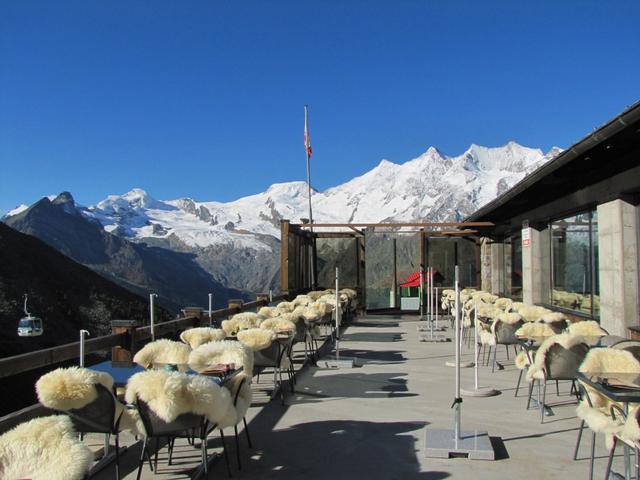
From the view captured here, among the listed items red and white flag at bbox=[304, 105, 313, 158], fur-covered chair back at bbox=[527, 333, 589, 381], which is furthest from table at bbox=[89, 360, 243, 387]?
red and white flag at bbox=[304, 105, 313, 158]

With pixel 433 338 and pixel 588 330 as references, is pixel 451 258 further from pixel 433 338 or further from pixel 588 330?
pixel 588 330

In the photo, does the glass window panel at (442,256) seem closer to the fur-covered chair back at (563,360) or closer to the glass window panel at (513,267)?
the glass window panel at (513,267)

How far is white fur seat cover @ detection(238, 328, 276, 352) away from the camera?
670 cm

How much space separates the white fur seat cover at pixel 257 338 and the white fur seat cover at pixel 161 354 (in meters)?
1.03

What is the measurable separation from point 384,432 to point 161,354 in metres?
1.97

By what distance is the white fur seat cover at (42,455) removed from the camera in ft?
9.05

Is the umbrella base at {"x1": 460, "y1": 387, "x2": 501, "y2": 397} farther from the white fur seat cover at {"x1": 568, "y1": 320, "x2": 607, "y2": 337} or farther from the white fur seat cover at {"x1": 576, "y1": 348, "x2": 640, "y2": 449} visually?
the white fur seat cover at {"x1": 576, "y1": 348, "x2": 640, "y2": 449}

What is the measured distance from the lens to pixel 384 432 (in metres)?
5.74

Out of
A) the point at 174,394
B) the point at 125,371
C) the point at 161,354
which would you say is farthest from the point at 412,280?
the point at 174,394

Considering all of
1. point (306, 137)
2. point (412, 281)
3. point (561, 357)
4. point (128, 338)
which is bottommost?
point (561, 357)

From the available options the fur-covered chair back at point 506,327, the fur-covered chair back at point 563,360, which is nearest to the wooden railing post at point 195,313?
the fur-covered chair back at point 506,327

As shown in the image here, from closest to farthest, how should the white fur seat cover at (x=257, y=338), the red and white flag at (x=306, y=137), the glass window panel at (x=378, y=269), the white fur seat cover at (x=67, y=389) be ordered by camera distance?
the white fur seat cover at (x=67, y=389), the white fur seat cover at (x=257, y=338), the glass window panel at (x=378, y=269), the red and white flag at (x=306, y=137)

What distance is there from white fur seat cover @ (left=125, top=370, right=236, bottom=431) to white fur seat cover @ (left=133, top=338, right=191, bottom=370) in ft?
5.23

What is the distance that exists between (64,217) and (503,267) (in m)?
157
